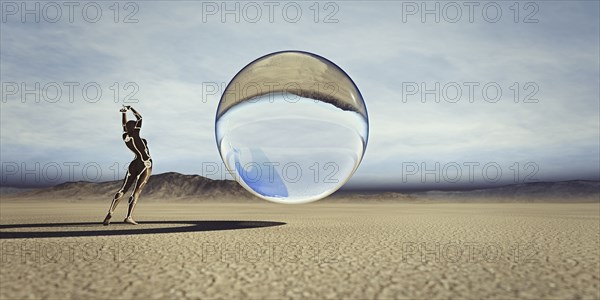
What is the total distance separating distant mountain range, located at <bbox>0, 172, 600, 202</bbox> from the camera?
102 meters

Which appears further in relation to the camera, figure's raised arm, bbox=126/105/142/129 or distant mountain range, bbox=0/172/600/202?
distant mountain range, bbox=0/172/600/202

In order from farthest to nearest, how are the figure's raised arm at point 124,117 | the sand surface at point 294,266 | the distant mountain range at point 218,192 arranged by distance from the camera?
the distant mountain range at point 218,192, the figure's raised arm at point 124,117, the sand surface at point 294,266

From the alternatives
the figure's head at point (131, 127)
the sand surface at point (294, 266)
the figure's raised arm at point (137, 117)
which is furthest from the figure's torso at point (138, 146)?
the sand surface at point (294, 266)

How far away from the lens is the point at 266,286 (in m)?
5.46

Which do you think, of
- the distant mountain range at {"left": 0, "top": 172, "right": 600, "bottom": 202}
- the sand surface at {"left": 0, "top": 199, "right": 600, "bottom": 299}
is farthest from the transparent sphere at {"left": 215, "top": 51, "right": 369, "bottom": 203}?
the distant mountain range at {"left": 0, "top": 172, "right": 600, "bottom": 202}

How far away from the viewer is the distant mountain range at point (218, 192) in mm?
102438

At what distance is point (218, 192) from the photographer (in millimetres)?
104500

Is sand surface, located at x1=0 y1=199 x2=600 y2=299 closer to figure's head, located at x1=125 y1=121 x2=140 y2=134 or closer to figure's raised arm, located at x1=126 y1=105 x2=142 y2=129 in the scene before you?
figure's head, located at x1=125 y1=121 x2=140 y2=134

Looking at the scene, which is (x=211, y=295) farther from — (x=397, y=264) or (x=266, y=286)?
(x=397, y=264)

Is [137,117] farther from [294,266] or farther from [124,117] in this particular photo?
[294,266]

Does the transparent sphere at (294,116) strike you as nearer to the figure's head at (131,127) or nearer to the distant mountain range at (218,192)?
the figure's head at (131,127)

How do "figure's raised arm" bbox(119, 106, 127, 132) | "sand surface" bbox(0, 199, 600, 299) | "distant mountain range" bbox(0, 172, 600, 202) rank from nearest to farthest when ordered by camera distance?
1. "sand surface" bbox(0, 199, 600, 299)
2. "figure's raised arm" bbox(119, 106, 127, 132)
3. "distant mountain range" bbox(0, 172, 600, 202)

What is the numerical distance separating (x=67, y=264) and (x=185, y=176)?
111890mm

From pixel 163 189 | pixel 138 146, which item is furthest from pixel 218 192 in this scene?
pixel 138 146
